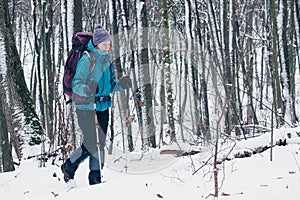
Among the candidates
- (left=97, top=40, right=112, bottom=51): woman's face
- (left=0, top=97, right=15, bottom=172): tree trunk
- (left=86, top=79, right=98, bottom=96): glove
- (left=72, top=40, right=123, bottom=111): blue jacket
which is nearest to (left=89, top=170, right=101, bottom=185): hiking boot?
(left=72, top=40, right=123, bottom=111): blue jacket

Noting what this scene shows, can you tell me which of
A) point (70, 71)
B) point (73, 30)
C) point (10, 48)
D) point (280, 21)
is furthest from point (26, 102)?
point (280, 21)

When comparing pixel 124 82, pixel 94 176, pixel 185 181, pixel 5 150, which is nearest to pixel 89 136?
pixel 94 176

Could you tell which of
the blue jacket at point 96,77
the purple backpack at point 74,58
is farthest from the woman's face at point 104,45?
the purple backpack at point 74,58

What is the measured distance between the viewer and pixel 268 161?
4.21 meters

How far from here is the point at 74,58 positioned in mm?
4480

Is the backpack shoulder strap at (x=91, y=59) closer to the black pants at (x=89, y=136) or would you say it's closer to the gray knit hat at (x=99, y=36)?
the gray knit hat at (x=99, y=36)

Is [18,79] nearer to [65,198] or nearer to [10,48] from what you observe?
[10,48]

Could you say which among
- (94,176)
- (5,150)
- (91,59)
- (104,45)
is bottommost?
(5,150)

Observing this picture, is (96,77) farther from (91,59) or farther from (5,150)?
(5,150)

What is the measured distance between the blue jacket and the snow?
81cm

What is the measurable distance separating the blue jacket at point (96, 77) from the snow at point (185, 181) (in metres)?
0.81

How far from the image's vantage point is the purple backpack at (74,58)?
14.6ft

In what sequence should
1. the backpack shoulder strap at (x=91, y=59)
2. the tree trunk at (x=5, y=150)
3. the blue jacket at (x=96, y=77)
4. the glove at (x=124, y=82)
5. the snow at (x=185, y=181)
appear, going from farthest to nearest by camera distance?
the tree trunk at (x=5, y=150)
the glove at (x=124, y=82)
the backpack shoulder strap at (x=91, y=59)
the blue jacket at (x=96, y=77)
the snow at (x=185, y=181)

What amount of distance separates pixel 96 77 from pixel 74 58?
0.97 feet
